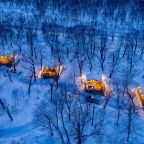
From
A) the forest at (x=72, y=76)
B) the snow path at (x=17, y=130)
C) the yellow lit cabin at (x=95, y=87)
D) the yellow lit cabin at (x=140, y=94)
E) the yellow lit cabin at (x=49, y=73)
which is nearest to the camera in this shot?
the snow path at (x=17, y=130)

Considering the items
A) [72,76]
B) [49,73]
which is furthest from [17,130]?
[72,76]

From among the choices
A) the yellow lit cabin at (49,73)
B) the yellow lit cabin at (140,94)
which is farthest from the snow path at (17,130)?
the yellow lit cabin at (140,94)

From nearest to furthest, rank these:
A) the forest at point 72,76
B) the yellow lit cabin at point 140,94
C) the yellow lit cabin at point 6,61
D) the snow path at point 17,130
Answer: the snow path at point 17,130 < the forest at point 72,76 < the yellow lit cabin at point 140,94 < the yellow lit cabin at point 6,61

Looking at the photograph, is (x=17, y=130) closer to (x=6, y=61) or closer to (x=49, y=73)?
(x=49, y=73)

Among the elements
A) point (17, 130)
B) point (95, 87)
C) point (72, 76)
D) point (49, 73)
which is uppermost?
point (49, 73)

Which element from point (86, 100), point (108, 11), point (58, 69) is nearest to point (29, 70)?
point (58, 69)

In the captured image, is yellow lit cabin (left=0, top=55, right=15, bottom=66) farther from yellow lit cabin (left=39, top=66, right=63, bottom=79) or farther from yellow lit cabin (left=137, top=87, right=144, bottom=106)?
yellow lit cabin (left=137, top=87, right=144, bottom=106)

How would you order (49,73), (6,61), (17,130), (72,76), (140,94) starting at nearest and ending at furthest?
1. (17,130)
2. (140,94)
3. (49,73)
4. (72,76)
5. (6,61)

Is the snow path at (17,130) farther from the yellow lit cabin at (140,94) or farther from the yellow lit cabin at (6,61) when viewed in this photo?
the yellow lit cabin at (140,94)

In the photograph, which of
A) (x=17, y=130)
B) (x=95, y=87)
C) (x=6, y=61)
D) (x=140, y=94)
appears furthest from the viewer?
(x=6, y=61)

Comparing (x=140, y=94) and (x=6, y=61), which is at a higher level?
(x=6, y=61)

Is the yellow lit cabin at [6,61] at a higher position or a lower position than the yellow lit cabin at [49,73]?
higher

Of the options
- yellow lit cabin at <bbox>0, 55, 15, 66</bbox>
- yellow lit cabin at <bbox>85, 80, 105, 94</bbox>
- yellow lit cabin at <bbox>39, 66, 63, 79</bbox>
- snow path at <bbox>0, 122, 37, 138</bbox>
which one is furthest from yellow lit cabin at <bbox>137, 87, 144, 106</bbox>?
yellow lit cabin at <bbox>0, 55, 15, 66</bbox>
